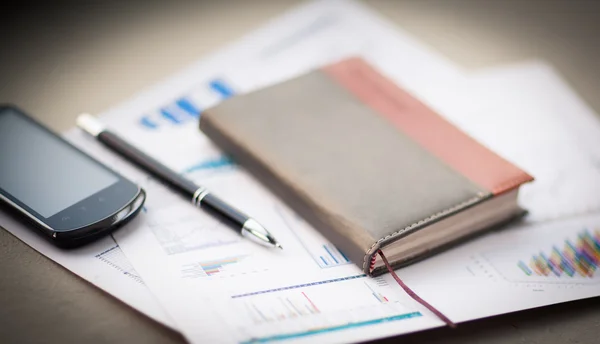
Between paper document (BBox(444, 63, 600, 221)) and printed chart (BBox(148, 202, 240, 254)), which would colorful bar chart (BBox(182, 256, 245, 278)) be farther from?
paper document (BBox(444, 63, 600, 221))

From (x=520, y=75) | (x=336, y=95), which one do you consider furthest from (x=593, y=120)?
(x=336, y=95)

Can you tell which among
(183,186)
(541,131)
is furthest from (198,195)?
(541,131)

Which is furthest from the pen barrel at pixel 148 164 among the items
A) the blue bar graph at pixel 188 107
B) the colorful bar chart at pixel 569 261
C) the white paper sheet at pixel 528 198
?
the colorful bar chart at pixel 569 261

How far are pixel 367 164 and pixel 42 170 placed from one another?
32 centimetres

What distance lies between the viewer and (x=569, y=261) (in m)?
0.71

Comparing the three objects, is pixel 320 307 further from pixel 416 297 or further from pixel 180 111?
pixel 180 111

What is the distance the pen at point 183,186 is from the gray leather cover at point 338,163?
0.06m

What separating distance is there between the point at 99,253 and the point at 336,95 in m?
0.33

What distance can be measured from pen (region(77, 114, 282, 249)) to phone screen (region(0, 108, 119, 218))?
5 cm

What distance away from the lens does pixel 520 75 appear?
1.00m

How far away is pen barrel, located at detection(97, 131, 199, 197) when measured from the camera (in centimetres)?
74

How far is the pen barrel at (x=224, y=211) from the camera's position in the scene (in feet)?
2.27

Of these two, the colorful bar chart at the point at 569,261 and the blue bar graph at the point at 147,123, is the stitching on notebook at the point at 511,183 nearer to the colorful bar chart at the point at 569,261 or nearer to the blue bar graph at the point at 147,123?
the colorful bar chart at the point at 569,261

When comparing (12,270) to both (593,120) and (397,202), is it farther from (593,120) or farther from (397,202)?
(593,120)
